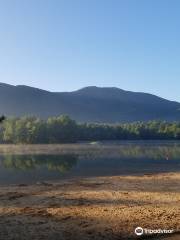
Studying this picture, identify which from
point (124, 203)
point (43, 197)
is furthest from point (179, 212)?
point (43, 197)

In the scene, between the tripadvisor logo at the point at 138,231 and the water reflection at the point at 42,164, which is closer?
the tripadvisor logo at the point at 138,231

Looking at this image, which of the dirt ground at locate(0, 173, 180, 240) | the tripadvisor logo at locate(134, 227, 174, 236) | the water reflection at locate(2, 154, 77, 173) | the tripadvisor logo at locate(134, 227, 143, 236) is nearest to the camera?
the tripadvisor logo at locate(134, 227, 174, 236)

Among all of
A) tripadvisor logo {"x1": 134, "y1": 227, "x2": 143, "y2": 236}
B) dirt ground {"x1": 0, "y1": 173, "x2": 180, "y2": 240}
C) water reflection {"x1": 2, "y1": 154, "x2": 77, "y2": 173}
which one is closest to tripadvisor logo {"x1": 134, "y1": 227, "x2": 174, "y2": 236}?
tripadvisor logo {"x1": 134, "y1": 227, "x2": 143, "y2": 236}

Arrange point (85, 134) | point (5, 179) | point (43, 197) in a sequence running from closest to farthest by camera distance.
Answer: point (43, 197) → point (5, 179) → point (85, 134)

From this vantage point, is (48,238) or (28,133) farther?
(28,133)

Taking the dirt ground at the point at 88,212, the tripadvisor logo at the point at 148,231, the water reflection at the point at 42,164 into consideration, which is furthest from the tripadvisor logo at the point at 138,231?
the water reflection at the point at 42,164

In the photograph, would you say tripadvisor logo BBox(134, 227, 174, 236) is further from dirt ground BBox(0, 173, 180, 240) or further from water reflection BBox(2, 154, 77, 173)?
water reflection BBox(2, 154, 77, 173)

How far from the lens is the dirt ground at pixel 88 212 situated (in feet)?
66.7

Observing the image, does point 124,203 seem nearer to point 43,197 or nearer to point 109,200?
point 109,200

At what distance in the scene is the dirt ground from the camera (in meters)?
20.3

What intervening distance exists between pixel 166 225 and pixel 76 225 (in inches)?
168

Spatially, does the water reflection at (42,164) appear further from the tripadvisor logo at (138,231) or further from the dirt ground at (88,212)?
the tripadvisor logo at (138,231)

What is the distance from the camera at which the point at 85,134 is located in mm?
188625

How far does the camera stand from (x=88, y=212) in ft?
82.0
